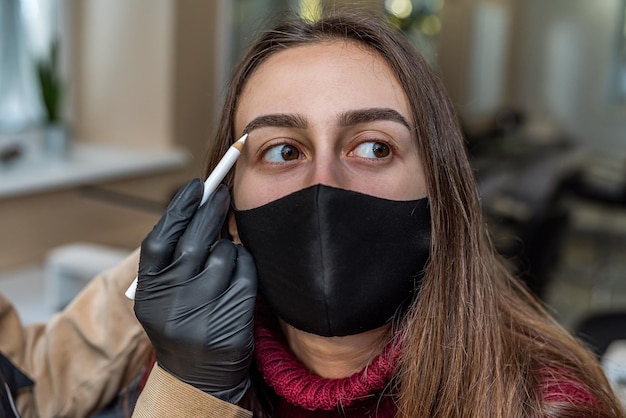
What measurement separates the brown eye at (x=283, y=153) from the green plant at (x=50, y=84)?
6.50 feet

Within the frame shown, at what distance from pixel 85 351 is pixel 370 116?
1.85ft

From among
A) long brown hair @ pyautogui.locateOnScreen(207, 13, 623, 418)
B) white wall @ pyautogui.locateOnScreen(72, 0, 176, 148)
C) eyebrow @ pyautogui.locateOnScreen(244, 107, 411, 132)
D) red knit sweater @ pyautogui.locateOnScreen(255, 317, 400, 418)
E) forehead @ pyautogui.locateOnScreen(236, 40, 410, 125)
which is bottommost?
white wall @ pyautogui.locateOnScreen(72, 0, 176, 148)

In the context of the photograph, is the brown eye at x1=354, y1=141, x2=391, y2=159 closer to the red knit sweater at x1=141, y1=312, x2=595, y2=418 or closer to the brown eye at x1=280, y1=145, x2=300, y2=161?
the brown eye at x1=280, y1=145, x2=300, y2=161

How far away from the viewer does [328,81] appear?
90 cm

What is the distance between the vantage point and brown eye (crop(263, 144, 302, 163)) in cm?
93

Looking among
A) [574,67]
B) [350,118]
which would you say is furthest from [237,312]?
[574,67]

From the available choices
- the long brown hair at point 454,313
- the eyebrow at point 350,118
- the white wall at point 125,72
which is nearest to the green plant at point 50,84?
the white wall at point 125,72

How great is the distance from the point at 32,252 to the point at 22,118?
1.80 ft

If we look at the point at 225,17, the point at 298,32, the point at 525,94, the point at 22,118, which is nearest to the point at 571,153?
the point at 525,94

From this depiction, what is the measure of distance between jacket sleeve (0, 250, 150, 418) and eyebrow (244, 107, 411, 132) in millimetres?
339

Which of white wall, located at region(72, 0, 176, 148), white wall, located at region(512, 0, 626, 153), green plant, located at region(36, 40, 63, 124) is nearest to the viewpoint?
green plant, located at region(36, 40, 63, 124)

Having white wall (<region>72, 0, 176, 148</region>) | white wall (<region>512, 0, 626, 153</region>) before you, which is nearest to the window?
white wall (<region>72, 0, 176, 148</region>)

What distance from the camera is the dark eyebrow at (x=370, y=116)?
89 cm

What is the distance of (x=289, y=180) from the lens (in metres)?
0.92
